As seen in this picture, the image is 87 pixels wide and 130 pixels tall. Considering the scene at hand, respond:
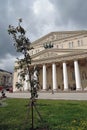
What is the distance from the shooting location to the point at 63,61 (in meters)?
51.0

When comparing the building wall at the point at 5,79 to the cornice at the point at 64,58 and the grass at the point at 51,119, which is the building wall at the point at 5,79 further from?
the grass at the point at 51,119

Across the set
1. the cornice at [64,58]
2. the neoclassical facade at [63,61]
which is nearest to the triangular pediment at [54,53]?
the neoclassical facade at [63,61]

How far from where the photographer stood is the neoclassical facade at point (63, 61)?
48.9m

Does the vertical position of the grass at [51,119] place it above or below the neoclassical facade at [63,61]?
below

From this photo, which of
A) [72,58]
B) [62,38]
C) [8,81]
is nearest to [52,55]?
[72,58]

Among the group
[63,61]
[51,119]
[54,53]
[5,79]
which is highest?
[54,53]

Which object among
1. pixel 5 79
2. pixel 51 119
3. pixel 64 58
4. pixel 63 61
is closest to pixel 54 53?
pixel 64 58

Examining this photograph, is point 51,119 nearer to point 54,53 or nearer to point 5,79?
point 54,53

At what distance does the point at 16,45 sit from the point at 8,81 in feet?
402

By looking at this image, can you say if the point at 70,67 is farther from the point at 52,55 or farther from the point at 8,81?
the point at 8,81

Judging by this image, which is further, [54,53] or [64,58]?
[54,53]

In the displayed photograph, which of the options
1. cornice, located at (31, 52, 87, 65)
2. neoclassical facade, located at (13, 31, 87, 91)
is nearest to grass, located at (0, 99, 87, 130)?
neoclassical facade, located at (13, 31, 87, 91)

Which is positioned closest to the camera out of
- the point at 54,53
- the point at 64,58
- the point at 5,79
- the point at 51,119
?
the point at 51,119

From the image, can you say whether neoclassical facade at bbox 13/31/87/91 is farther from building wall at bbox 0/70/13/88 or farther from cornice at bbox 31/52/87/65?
building wall at bbox 0/70/13/88
